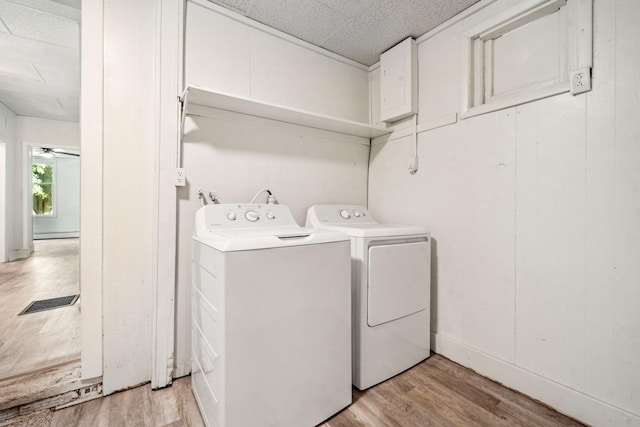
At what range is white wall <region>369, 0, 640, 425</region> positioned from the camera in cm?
114

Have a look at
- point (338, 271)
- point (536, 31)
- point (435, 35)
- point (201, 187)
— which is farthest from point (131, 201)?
point (536, 31)

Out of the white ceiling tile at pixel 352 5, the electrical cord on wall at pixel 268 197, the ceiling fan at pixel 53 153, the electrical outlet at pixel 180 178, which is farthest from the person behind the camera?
the ceiling fan at pixel 53 153

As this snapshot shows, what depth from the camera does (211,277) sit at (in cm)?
112

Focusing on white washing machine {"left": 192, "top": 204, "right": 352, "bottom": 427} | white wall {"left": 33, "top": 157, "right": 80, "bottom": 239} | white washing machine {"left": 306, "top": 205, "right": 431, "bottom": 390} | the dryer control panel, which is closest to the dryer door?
white washing machine {"left": 306, "top": 205, "right": 431, "bottom": 390}

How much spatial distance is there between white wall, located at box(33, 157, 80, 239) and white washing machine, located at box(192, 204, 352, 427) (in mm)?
8311

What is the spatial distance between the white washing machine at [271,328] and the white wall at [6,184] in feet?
15.9

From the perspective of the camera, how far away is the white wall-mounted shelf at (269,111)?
1493 millimetres

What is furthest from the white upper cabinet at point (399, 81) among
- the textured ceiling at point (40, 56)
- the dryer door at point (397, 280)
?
the textured ceiling at point (40, 56)

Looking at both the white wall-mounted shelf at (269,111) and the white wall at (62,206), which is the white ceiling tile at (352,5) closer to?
the white wall-mounted shelf at (269,111)

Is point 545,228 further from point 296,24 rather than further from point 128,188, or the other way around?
point 128,188

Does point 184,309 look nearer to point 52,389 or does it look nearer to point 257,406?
point 52,389

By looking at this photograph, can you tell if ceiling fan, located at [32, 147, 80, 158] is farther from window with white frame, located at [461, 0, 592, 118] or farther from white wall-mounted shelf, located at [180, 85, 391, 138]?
window with white frame, located at [461, 0, 592, 118]

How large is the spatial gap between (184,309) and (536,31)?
251cm

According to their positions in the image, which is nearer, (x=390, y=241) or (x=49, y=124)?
(x=390, y=241)
